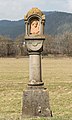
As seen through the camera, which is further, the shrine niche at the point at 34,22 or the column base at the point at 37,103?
the shrine niche at the point at 34,22

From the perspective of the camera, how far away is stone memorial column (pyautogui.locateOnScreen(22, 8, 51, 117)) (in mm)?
11398

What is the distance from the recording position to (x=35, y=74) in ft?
37.8

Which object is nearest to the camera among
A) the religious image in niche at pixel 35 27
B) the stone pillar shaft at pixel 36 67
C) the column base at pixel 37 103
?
the column base at pixel 37 103

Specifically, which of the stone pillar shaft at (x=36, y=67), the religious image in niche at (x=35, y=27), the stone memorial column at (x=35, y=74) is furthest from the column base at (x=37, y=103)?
the religious image in niche at (x=35, y=27)

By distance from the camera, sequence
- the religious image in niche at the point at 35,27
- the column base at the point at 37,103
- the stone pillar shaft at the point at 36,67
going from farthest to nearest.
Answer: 1. the religious image in niche at the point at 35,27
2. the stone pillar shaft at the point at 36,67
3. the column base at the point at 37,103

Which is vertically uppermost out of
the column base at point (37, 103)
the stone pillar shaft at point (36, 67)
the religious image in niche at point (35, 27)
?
the religious image in niche at point (35, 27)

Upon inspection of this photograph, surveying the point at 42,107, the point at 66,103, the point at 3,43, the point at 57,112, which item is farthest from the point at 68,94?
the point at 3,43

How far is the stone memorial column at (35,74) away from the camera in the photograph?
37.4ft

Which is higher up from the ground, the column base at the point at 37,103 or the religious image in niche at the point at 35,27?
the religious image in niche at the point at 35,27

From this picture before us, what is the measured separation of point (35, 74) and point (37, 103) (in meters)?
0.97

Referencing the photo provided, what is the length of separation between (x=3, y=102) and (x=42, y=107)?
5078 millimetres

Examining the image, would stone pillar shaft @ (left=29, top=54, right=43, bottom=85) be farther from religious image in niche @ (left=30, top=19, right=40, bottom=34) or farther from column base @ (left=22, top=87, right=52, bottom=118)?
religious image in niche @ (left=30, top=19, right=40, bottom=34)

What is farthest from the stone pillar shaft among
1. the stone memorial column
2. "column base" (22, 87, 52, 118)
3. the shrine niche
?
the shrine niche

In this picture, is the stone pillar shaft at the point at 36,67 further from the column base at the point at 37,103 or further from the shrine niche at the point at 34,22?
the shrine niche at the point at 34,22
